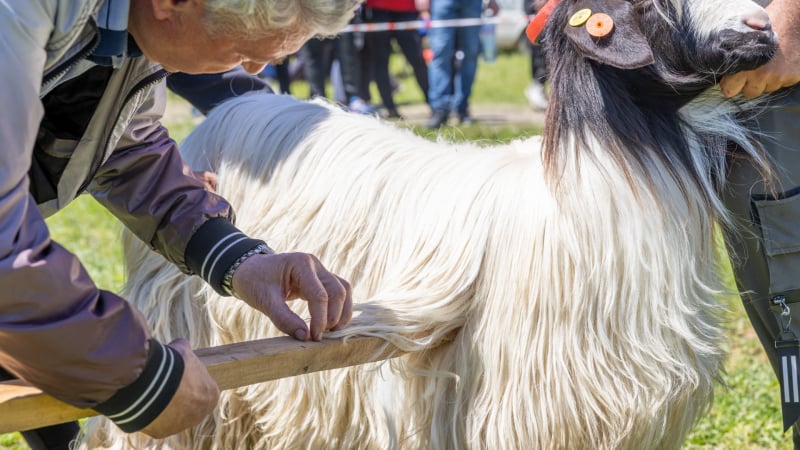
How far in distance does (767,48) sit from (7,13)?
1562mm

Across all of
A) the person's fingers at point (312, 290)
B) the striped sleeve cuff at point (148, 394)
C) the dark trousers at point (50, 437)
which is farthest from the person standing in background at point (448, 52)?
the striped sleeve cuff at point (148, 394)

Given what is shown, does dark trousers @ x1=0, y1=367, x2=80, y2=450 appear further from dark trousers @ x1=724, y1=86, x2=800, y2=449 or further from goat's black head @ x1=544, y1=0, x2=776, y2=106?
dark trousers @ x1=724, y1=86, x2=800, y2=449

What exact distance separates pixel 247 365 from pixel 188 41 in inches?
23.1

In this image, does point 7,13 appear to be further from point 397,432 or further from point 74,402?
point 397,432

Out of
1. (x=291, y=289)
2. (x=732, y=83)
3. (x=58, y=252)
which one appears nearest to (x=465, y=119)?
(x=732, y=83)

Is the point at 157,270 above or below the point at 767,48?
below

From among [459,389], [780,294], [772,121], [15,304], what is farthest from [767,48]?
[15,304]

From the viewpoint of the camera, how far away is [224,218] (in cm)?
216

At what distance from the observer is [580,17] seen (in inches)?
86.2

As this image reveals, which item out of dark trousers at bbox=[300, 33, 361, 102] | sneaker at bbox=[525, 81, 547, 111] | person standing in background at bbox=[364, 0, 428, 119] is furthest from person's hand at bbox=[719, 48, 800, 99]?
sneaker at bbox=[525, 81, 547, 111]

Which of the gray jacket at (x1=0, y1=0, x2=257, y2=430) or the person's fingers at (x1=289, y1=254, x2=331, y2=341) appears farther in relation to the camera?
the person's fingers at (x1=289, y1=254, x2=331, y2=341)

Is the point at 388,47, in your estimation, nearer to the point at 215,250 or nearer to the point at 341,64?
the point at 341,64

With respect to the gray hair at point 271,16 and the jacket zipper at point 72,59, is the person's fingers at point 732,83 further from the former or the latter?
the jacket zipper at point 72,59

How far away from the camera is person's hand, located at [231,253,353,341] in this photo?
196cm
